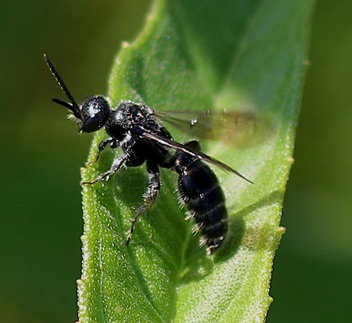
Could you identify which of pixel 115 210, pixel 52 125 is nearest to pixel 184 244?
pixel 115 210

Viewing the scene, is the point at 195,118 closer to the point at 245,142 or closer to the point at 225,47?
the point at 245,142

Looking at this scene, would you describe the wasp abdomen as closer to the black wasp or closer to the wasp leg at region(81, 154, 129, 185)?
the black wasp

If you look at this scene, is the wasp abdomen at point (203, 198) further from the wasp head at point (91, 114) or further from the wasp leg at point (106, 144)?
the wasp head at point (91, 114)

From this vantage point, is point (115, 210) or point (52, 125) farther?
point (52, 125)

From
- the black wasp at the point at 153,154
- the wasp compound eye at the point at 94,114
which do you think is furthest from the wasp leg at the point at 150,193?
the wasp compound eye at the point at 94,114

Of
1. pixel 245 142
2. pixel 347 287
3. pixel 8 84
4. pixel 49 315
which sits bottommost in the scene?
pixel 347 287

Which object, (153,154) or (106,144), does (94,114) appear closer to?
(106,144)

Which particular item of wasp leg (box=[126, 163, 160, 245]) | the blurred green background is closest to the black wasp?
wasp leg (box=[126, 163, 160, 245])

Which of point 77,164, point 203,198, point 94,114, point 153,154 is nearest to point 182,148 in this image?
point 203,198
